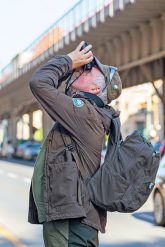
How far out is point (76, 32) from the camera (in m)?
31.3

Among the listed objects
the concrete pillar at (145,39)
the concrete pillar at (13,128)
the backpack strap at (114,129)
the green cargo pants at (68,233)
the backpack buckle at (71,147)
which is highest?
the concrete pillar at (145,39)

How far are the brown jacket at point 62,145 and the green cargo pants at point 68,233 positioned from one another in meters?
0.05

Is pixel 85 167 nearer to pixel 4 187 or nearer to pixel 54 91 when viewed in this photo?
pixel 54 91

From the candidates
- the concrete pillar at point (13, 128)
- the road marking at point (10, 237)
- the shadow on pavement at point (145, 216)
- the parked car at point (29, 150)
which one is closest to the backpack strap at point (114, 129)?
the road marking at point (10, 237)

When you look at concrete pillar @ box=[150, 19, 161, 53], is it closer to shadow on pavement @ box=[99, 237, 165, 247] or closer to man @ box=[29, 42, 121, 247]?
shadow on pavement @ box=[99, 237, 165, 247]

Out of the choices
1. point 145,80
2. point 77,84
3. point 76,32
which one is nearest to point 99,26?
point 76,32

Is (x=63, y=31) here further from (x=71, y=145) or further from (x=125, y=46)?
(x=71, y=145)

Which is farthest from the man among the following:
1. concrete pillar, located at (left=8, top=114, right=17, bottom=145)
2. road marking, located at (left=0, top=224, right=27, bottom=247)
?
concrete pillar, located at (left=8, top=114, right=17, bottom=145)

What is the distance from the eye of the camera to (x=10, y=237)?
10.4 m

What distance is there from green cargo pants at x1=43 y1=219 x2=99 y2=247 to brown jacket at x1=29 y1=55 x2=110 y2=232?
5 centimetres

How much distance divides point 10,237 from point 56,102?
712cm

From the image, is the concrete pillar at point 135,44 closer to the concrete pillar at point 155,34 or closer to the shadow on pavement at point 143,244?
the concrete pillar at point 155,34

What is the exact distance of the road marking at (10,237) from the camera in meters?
9.64

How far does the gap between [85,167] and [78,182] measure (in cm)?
11
